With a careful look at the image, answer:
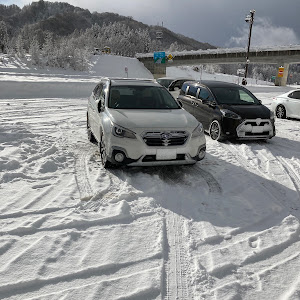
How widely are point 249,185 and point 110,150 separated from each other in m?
2.48

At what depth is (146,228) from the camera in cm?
362

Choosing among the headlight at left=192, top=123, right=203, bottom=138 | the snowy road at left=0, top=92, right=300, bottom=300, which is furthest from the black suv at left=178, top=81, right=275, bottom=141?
the headlight at left=192, top=123, right=203, bottom=138

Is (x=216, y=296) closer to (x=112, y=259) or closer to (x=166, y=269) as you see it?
(x=166, y=269)

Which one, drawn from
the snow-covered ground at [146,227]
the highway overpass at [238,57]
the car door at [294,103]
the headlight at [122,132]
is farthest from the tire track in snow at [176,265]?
the highway overpass at [238,57]

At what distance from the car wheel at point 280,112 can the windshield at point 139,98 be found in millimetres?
7873

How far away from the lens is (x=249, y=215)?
13.3 ft

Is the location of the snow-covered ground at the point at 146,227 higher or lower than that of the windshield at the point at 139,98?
lower

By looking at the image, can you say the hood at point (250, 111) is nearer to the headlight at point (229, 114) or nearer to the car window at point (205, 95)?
the headlight at point (229, 114)

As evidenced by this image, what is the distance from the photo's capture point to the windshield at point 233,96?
8.62 m

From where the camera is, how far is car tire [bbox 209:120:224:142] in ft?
26.3

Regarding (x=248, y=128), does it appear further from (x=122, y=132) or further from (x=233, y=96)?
(x=122, y=132)

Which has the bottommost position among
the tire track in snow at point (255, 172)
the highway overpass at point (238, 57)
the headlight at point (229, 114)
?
the tire track in snow at point (255, 172)

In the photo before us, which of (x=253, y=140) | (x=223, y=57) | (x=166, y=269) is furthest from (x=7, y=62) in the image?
(x=166, y=269)

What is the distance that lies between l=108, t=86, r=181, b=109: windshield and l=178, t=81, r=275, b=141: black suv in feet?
6.88
